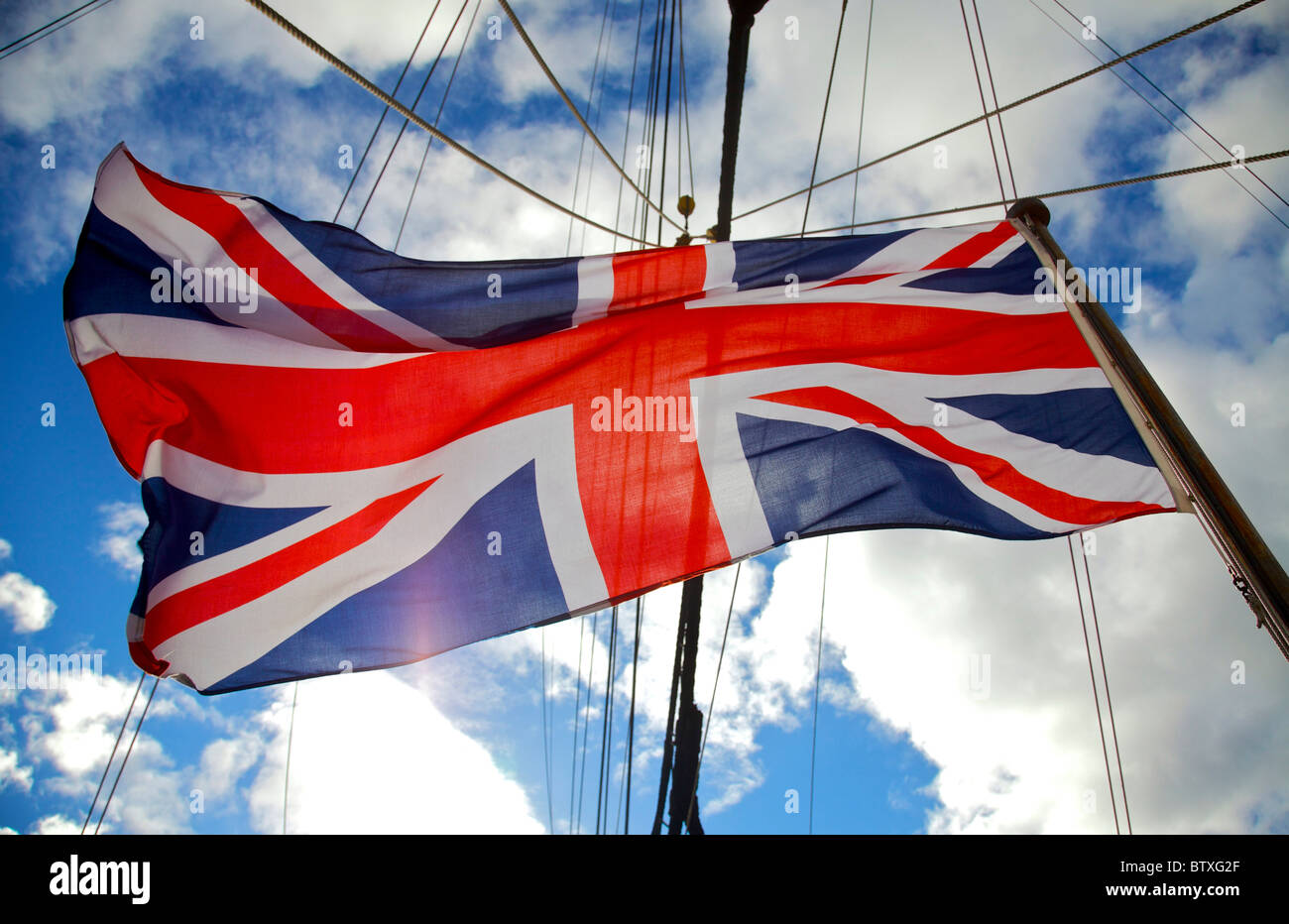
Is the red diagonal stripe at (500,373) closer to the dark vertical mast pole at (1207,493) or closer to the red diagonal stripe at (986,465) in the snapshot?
the red diagonal stripe at (986,465)

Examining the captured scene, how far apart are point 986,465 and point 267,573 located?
371 cm

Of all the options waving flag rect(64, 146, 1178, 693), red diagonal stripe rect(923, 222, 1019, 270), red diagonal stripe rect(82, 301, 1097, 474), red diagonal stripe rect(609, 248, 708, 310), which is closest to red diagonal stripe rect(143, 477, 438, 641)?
waving flag rect(64, 146, 1178, 693)

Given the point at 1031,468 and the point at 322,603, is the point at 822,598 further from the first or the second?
the point at 322,603

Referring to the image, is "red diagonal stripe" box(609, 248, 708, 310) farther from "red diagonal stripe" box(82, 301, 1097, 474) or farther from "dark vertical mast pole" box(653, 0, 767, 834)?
"dark vertical mast pole" box(653, 0, 767, 834)

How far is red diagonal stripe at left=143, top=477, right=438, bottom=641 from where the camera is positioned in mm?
3580

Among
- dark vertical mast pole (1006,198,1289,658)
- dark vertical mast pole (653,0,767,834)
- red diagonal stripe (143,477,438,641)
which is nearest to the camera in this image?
dark vertical mast pole (1006,198,1289,658)

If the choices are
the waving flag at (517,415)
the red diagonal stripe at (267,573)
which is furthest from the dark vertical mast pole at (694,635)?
the red diagonal stripe at (267,573)

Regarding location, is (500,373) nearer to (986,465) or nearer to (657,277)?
(657,277)

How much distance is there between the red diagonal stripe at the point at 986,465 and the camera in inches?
136

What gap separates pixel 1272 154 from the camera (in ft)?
14.9

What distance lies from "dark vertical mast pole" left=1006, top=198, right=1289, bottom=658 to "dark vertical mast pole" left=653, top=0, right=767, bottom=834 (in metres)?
4.41

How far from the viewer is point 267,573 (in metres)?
3.76

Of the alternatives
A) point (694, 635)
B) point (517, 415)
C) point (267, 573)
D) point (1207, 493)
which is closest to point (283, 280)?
point (517, 415)
